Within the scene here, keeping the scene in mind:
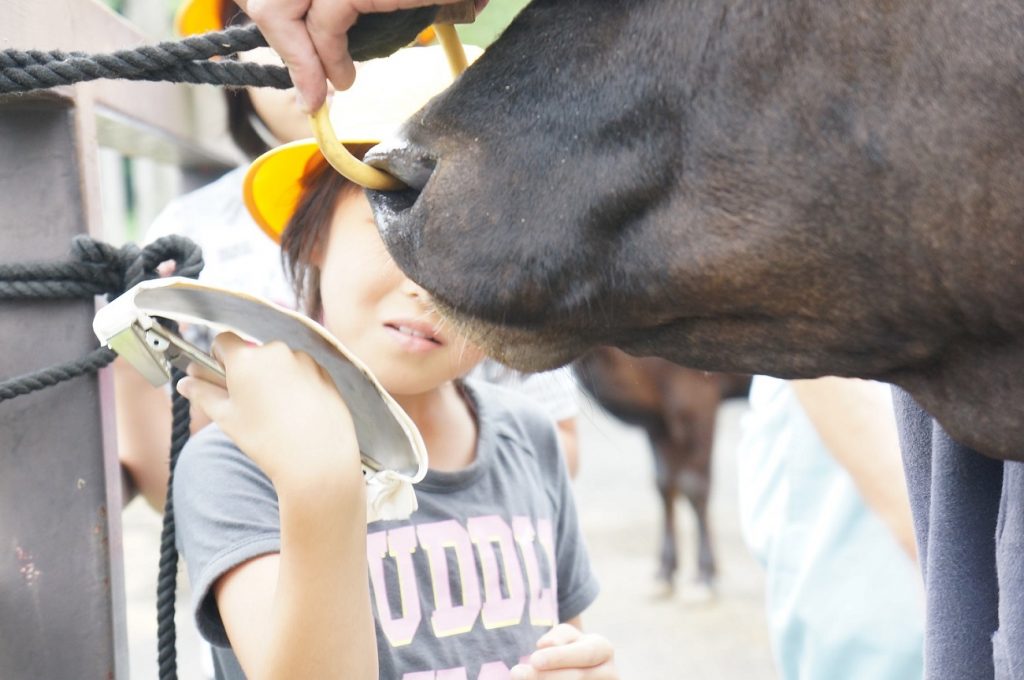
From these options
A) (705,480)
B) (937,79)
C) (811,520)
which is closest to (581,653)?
(937,79)

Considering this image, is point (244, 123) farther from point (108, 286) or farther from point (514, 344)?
point (514, 344)

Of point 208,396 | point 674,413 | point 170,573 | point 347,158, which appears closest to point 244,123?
point 170,573

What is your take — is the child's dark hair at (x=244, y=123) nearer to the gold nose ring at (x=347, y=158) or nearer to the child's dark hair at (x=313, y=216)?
the child's dark hair at (x=313, y=216)

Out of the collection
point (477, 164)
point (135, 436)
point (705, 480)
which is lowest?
point (705, 480)

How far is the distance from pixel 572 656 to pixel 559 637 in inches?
1.7

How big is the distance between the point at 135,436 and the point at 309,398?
0.89m

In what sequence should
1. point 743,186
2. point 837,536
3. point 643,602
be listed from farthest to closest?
point 643,602, point 837,536, point 743,186

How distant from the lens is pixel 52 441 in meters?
1.28

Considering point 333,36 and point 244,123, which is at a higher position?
point 244,123

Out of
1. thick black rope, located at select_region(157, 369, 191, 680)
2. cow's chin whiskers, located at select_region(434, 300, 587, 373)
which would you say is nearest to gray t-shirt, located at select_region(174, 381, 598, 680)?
thick black rope, located at select_region(157, 369, 191, 680)

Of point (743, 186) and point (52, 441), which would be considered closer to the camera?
point (743, 186)

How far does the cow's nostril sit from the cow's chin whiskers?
96mm

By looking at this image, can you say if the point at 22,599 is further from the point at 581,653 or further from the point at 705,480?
the point at 705,480

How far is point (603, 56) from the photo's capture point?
3.13ft
